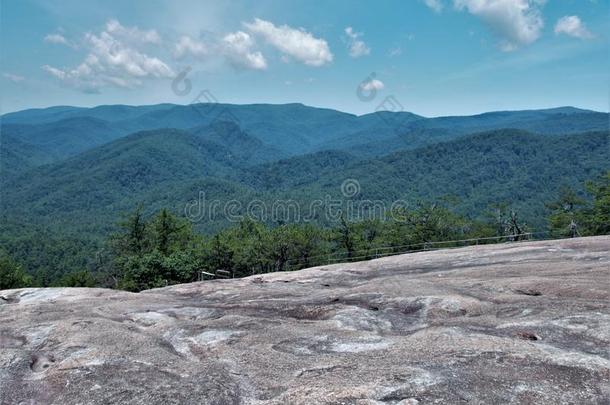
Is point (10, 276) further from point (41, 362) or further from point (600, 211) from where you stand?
point (600, 211)

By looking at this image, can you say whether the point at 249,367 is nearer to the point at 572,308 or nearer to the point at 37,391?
the point at 37,391

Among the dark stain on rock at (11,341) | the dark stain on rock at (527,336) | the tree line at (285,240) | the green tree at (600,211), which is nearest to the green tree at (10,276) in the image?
the tree line at (285,240)

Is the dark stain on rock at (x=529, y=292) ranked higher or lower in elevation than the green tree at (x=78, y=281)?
higher

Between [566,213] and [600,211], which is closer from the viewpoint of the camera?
[600,211]

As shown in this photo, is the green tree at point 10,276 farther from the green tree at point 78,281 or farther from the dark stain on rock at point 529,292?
the dark stain on rock at point 529,292

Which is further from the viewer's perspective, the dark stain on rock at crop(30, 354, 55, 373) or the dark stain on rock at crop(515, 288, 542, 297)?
the dark stain on rock at crop(515, 288, 542, 297)

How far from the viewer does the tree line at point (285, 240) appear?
57.5 metres

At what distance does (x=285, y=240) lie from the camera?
2375 inches

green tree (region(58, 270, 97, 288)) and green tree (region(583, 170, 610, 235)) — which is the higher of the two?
green tree (region(583, 170, 610, 235))

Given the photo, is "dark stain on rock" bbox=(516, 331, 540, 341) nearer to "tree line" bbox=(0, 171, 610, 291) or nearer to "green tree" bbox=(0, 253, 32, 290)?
"tree line" bbox=(0, 171, 610, 291)

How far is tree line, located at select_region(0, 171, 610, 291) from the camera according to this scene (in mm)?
57531

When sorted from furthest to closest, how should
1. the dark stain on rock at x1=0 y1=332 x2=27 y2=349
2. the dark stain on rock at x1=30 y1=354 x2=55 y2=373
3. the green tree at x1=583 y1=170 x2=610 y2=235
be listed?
the green tree at x1=583 y1=170 x2=610 y2=235
the dark stain on rock at x1=0 y1=332 x2=27 y2=349
the dark stain on rock at x1=30 y1=354 x2=55 y2=373

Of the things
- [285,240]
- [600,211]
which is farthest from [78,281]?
[600,211]

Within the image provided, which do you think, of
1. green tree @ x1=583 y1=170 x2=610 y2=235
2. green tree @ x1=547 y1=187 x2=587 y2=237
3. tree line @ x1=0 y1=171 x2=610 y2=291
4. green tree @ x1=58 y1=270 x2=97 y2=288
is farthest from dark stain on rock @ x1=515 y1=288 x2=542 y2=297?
green tree @ x1=58 y1=270 x2=97 y2=288
